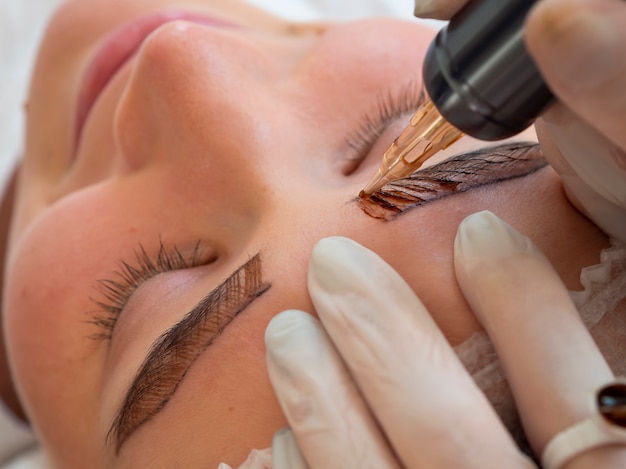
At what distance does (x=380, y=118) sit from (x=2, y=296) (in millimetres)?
916

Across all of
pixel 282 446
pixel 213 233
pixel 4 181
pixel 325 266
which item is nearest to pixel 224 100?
pixel 213 233

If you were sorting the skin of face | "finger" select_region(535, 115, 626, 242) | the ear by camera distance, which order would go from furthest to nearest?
the ear
the skin of face
"finger" select_region(535, 115, 626, 242)

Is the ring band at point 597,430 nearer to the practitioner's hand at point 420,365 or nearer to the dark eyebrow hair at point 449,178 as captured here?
the practitioner's hand at point 420,365

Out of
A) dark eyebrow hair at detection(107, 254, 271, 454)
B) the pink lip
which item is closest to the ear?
the pink lip

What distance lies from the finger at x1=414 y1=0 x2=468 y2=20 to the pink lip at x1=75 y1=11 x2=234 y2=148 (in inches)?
24.8

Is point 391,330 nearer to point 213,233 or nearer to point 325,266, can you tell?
point 325,266

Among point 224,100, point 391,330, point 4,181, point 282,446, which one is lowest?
point 4,181

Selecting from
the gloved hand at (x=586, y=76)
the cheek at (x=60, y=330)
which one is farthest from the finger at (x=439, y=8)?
the cheek at (x=60, y=330)

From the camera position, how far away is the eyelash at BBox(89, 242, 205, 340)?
75cm

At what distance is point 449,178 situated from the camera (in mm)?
628

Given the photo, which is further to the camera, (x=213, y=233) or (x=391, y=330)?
(x=213, y=233)

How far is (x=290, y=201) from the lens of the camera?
67 centimetres

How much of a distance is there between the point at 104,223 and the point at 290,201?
0.28 meters

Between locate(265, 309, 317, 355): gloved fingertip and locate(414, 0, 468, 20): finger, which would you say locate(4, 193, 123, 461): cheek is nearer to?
locate(265, 309, 317, 355): gloved fingertip
